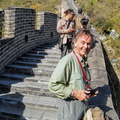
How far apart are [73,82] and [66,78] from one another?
88 mm

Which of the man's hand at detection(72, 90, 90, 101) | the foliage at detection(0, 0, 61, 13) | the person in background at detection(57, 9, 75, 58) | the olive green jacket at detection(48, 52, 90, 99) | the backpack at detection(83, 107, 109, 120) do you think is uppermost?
the foliage at detection(0, 0, 61, 13)

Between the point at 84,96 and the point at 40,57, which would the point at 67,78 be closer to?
the point at 84,96

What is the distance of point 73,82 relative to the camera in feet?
5.84

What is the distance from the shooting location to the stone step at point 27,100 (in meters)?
4.09

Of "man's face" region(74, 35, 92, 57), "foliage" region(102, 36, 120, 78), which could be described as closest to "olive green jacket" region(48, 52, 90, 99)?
"man's face" region(74, 35, 92, 57)

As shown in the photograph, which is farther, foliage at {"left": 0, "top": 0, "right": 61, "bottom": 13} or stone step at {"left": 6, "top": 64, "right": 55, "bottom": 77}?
foliage at {"left": 0, "top": 0, "right": 61, "bottom": 13}

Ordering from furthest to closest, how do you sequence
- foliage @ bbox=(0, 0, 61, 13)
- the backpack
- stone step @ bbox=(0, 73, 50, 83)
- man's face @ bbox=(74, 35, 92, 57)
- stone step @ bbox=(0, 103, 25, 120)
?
foliage @ bbox=(0, 0, 61, 13) → stone step @ bbox=(0, 73, 50, 83) → stone step @ bbox=(0, 103, 25, 120) → the backpack → man's face @ bbox=(74, 35, 92, 57)

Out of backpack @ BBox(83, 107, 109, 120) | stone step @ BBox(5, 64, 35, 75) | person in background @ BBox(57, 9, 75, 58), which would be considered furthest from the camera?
stone step @ BBox(5, 64, 35, 75)

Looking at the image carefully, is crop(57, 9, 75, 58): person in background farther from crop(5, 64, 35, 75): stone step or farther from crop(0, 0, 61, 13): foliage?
crop(0, 0, 61, 13): foliage

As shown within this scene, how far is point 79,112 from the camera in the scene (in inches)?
74.5

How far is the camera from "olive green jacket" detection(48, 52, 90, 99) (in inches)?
67.8

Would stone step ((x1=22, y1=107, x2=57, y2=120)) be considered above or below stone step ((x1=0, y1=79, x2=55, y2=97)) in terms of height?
below

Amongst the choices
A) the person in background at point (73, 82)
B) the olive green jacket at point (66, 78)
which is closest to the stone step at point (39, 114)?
the person in background at point (73, 82)

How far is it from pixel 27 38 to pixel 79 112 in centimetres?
522
